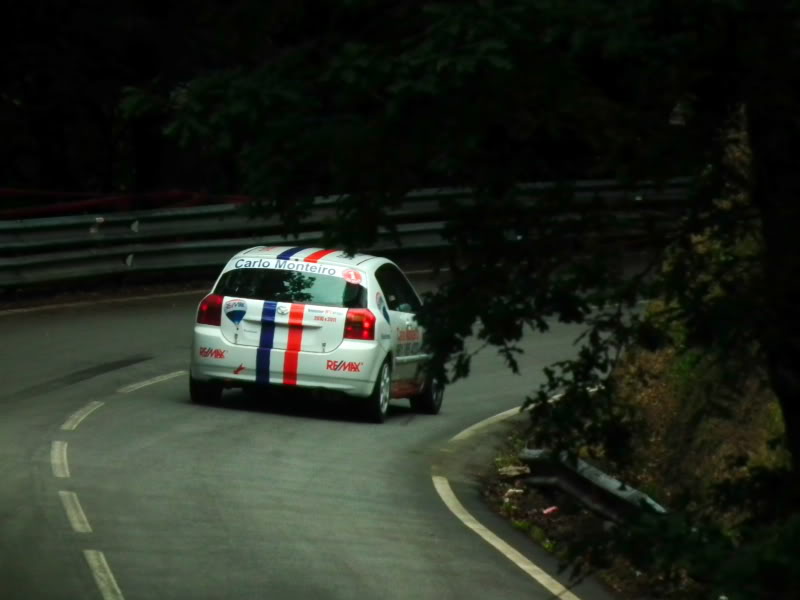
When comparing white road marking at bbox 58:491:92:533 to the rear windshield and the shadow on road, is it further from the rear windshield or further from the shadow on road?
the shadow on road

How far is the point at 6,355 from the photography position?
1916cm

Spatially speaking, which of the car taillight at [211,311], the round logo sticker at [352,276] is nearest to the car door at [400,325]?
the round logo sticker at [352,276]

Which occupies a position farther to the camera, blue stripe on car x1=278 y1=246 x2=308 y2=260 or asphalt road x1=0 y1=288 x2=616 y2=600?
blue stripe on car x1=278 y1=246 x2=308 y2=260

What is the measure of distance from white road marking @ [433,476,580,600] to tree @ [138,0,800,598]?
119 inches

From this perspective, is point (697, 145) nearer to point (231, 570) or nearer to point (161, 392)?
point (231, 570)

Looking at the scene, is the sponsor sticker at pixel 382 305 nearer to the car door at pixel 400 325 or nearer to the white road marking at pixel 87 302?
the car door at pixel 400 325

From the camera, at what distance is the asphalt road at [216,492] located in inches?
401

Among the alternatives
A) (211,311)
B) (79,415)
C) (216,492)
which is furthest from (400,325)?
(216,492)

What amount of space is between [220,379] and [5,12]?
8023 millimetres

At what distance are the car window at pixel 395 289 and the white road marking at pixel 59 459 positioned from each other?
3908 millimetres

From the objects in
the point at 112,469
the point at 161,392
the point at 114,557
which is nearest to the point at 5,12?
the point at 161,392

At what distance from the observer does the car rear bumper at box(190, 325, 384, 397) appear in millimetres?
16094

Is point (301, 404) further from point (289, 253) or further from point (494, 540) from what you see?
point (494, 540)

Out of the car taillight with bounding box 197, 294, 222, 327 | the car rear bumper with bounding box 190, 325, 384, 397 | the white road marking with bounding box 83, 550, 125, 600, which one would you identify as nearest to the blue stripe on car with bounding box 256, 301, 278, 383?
the car rear bumper with bounding box 190, 325, 384, 397
